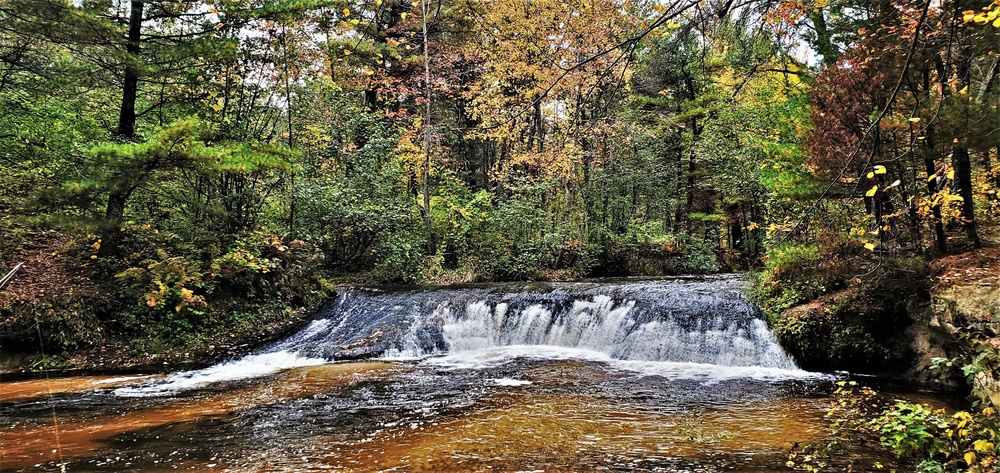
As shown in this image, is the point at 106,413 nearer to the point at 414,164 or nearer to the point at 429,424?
the point at 429,424

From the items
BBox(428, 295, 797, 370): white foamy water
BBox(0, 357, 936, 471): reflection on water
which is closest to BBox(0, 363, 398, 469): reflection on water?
BBox(0, 357, 936, 471): reflection on water

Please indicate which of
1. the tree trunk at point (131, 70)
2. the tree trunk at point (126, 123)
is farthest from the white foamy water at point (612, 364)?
the tree trunk at point (131, 70)

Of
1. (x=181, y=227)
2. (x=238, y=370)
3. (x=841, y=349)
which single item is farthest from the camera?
(x=181, y=227)

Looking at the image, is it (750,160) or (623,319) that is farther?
(750,160)

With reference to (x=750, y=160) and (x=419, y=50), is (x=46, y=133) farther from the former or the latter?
(x=750, y=160)

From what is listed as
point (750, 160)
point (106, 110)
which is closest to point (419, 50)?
point (106, 110)

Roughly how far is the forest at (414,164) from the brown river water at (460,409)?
1.61 metres

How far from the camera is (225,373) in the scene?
26.7 feet

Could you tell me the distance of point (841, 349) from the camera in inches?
287

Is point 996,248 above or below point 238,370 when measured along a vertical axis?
above

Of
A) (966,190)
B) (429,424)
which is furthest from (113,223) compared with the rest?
(966,190)

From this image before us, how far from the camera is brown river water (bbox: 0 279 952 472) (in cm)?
427

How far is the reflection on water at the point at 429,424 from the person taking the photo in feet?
13.8

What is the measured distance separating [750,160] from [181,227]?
15905 millimetres
